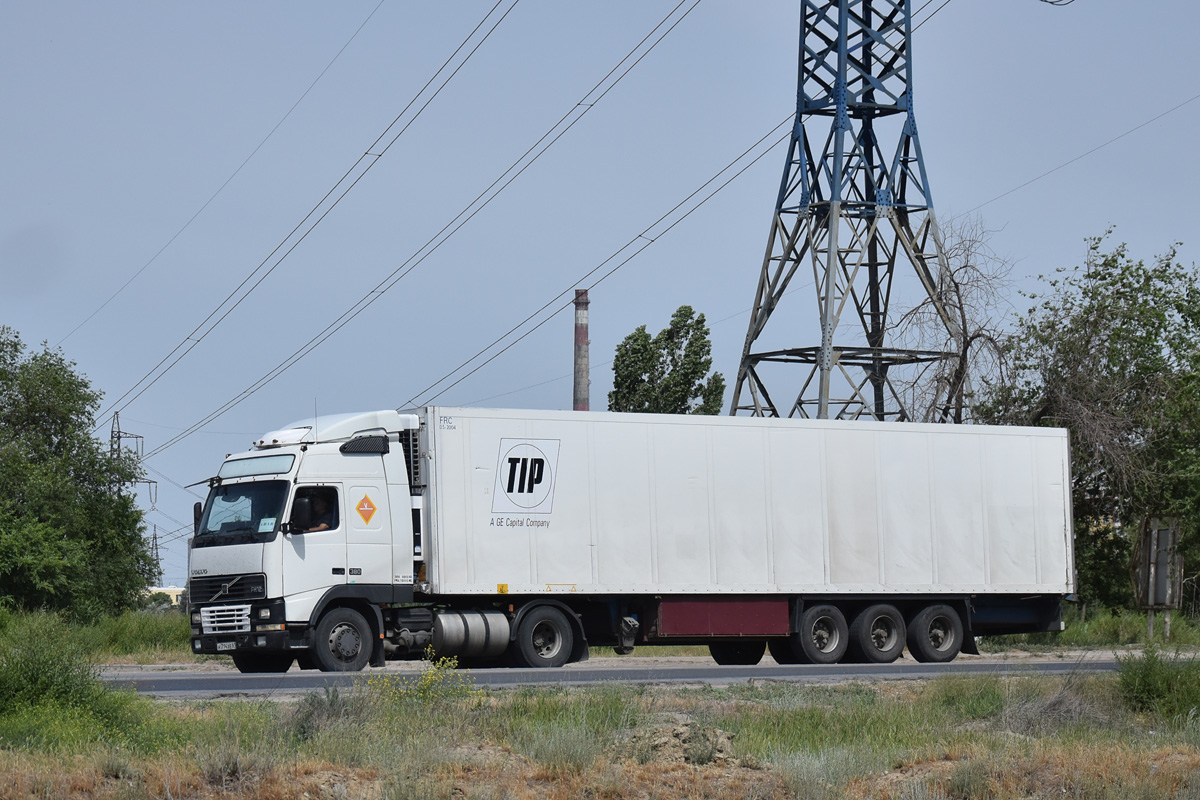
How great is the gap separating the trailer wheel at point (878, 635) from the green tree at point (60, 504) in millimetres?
19830

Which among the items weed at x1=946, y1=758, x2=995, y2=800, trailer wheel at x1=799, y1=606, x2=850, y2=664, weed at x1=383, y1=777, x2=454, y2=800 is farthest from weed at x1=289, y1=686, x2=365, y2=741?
trailer wheel at x1=799, y1=606, x2=850, y2=664

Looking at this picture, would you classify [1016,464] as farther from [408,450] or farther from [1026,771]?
[1026,771]

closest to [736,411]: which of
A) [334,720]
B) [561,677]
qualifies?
[561,677]

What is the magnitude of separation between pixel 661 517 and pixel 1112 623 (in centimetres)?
1484

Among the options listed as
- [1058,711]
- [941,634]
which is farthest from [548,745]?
[941,634]

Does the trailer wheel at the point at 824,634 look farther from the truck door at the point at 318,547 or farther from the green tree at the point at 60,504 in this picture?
the green tree at the point at 60,504

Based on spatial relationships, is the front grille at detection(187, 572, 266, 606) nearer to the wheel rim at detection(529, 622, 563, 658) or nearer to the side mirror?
the side mirror

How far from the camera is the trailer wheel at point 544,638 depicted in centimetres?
2133

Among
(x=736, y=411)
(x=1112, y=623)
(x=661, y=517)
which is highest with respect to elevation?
A: (x=736, y=411)

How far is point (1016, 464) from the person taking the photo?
2552 cm

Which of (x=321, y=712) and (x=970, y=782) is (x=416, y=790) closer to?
(x=321, y=712)

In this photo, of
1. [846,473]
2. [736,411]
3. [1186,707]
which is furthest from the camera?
[736,411]

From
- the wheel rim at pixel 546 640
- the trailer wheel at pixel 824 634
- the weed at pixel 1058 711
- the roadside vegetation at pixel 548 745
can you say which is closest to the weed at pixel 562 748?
the roadside vegetation at pixel 548 745

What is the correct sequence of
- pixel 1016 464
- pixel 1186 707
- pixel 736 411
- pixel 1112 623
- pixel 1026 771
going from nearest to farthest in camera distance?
pixel 1026 771, pixel 1186 707, pixel 1016 464, pixel 1112 623, pixel 736 411
